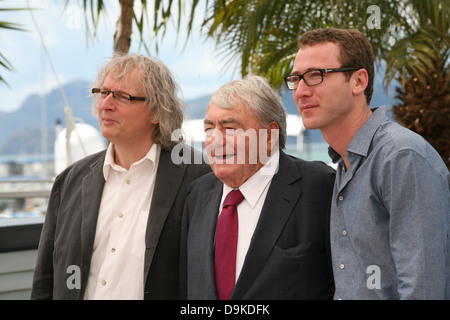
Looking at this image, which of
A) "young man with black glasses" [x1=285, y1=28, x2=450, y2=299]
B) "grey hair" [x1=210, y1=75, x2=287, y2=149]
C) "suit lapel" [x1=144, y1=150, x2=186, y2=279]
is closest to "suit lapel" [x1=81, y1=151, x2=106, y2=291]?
"suit lapel" [x1=144, y1=150, x2=186, y2=279]

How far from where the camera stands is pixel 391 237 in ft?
5.18

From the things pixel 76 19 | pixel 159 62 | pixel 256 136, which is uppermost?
pixel 76 19

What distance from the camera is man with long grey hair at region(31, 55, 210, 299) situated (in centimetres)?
213

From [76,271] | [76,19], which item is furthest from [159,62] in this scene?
[76,19]

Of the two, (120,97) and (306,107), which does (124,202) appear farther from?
(306,107)

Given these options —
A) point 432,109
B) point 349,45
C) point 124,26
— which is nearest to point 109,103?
point 349,45

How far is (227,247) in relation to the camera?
1940 mm

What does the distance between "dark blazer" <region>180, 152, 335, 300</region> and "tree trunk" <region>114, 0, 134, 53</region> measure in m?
3.01

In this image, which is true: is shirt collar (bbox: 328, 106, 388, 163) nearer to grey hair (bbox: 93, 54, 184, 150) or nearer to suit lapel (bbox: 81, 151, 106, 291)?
grey hair (bbox: 93, 54, 184, 150)

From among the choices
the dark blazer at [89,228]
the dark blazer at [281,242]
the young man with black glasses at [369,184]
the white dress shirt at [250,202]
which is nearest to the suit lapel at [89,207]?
the dark blazer at [89,228]

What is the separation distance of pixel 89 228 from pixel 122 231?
0.50ft

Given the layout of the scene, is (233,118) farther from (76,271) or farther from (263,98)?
(76,271)

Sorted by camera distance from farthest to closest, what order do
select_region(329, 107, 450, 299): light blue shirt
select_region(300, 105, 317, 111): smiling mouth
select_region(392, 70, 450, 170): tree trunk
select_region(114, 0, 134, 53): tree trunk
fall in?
select_region(392, 70, 450, 170): tree trunk, select_region(114, 0, 134, 53): tree trunk, select_region(300, 105, 317, 111): smiling mouth, select_region(329, 107, 450, 299): light blue shirt

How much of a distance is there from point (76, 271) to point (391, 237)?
4.45 feet
